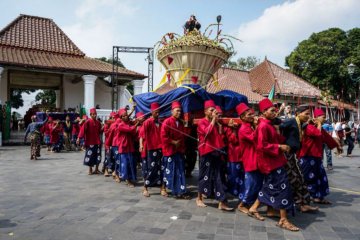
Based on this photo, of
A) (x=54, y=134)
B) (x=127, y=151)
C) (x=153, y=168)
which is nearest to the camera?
(x=153, y=168)

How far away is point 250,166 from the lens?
477 cm

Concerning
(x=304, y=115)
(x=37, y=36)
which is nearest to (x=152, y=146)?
(x=304, y=115)

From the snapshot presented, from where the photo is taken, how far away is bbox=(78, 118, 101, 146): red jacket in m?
8.59

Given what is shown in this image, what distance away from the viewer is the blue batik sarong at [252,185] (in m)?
4.79

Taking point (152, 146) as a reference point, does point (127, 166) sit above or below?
below

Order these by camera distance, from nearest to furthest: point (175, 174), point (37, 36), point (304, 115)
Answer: point (304, 115)
point (175, 174)
point (37, 36)

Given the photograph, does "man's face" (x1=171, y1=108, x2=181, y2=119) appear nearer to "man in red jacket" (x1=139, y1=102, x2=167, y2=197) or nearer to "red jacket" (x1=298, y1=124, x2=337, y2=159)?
"man in red jacket" (x1=139, y1=102, x2=167, y2=197)

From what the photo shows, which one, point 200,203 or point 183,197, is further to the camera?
point 183,197

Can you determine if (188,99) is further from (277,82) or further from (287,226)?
(277,82)

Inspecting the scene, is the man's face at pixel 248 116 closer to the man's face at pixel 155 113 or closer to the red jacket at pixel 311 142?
the red jacket at pixel 311 142

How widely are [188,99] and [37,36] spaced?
17524 mm

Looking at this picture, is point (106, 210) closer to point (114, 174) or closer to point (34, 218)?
point (34, 218)

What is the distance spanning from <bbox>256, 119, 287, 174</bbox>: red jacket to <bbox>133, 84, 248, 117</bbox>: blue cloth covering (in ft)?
5.91

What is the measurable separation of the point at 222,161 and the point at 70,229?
2552 millimetres
